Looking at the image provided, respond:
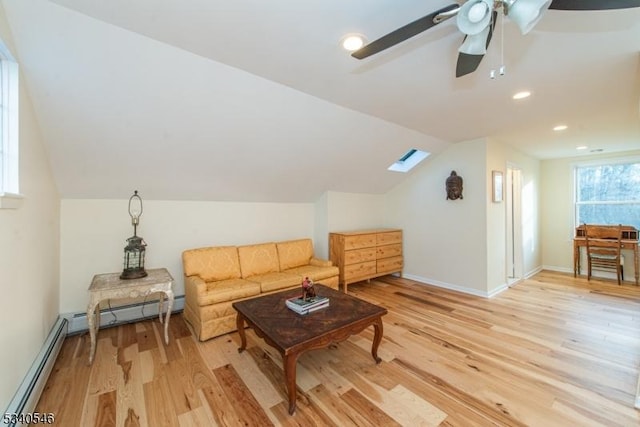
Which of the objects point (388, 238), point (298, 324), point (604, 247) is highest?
point (388, 238)

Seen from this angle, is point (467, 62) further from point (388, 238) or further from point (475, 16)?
point (388, 238)

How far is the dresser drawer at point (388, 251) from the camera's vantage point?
4625mm

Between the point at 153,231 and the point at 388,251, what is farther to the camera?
the point at 388,251

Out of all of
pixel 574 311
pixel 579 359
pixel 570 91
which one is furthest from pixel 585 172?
pixel 579 359

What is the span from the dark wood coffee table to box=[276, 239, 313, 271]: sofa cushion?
1.26 m

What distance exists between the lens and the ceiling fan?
1059 mm

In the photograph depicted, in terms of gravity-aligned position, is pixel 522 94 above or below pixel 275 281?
above

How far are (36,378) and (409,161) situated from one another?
5.02m

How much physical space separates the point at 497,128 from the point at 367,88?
2.18m

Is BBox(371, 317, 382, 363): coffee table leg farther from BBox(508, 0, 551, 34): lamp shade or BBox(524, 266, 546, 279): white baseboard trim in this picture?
BBox(524, 266, 546, 279): white baseboard trim

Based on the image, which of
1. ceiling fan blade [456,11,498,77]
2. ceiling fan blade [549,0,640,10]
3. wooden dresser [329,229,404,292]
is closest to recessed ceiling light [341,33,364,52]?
ceiling fan blade [456,11,498,77]

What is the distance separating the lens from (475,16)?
1156 mm

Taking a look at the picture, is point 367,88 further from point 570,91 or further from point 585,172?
point 585,172

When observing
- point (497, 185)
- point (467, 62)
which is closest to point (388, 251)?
point (497, 185)
